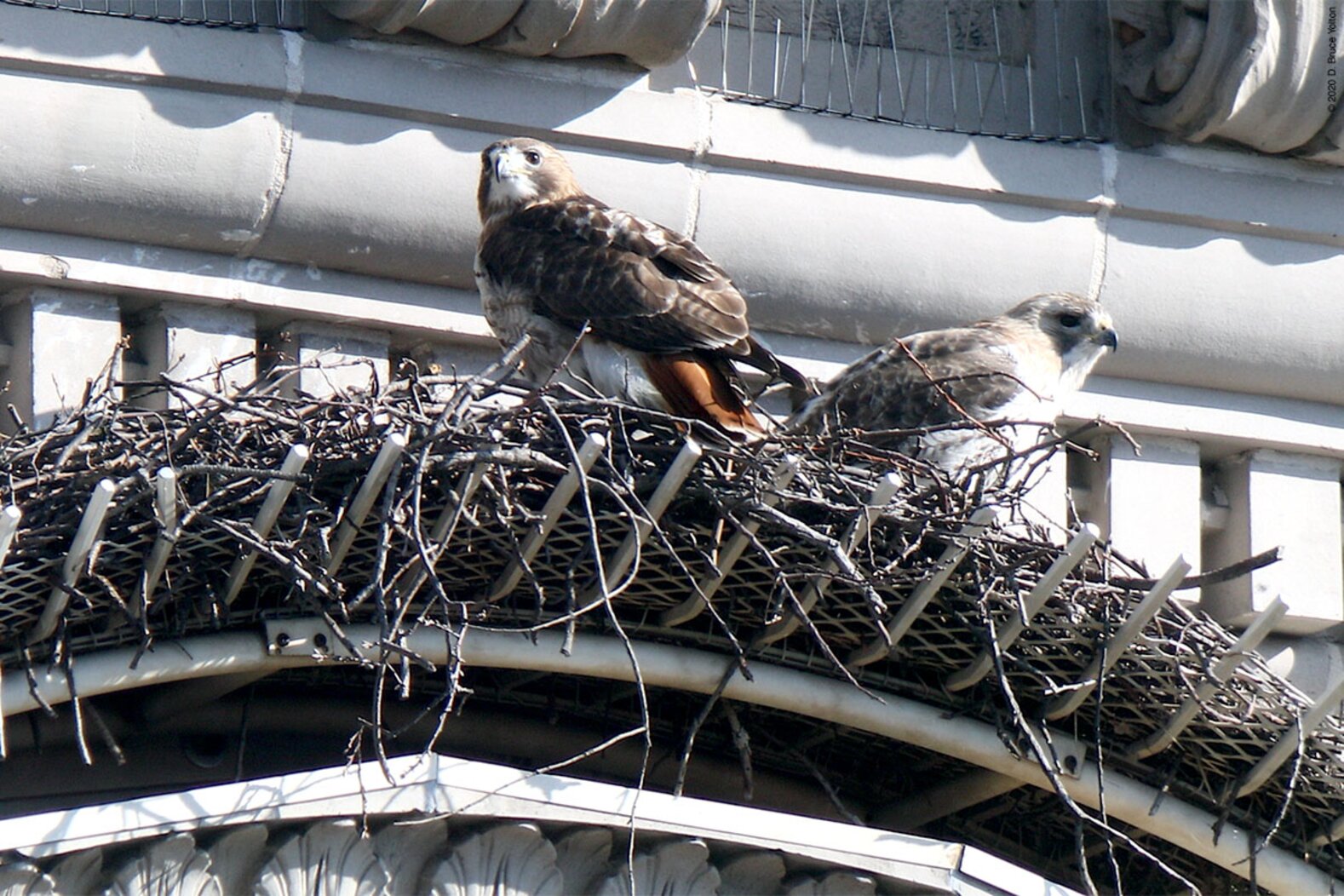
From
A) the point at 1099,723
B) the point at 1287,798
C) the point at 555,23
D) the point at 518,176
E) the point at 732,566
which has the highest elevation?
the point at 555,23

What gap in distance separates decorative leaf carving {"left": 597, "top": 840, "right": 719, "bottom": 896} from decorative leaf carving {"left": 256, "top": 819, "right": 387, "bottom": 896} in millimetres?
441

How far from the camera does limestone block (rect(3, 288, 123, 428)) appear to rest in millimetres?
6223

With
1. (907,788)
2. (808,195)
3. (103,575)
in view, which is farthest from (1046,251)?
(103,575)

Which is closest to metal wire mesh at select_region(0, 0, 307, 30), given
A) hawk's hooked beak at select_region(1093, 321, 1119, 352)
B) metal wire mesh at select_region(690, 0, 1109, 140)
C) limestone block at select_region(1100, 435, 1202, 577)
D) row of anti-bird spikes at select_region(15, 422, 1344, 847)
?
metal wire mesh at select_region(690, 0, 1109, 140)

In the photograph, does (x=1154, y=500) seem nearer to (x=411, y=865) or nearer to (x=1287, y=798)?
(x=1287, y=798)

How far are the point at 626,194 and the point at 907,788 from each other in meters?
1.71

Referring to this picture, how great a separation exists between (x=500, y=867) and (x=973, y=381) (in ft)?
7.21

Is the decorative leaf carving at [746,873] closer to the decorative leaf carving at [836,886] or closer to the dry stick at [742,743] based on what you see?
the decorative leaf carving at [836,886]

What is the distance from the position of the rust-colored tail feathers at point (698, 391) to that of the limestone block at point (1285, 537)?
138 cm

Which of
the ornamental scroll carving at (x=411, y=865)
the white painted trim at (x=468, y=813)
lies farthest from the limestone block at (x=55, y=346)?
the ornamental scroll carving at (x=411, y=865)

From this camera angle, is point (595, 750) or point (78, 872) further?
point (595, 750)

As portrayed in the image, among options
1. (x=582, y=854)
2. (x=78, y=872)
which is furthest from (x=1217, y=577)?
(x=78, y=872)

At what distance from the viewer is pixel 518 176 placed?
6664 mm

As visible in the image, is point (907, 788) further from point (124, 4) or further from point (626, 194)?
point (124, 4)
